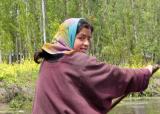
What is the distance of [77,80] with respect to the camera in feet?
11.4

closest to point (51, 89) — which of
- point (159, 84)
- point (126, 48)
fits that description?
point (159, 84)

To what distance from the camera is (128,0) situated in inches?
1528

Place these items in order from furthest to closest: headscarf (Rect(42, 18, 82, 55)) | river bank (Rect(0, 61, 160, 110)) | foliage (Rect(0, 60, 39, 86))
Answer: foliage (Rect(0, 60, 39, 86)) < river bank (Rect(0, 61, 160, 110)) < headscarf (Rect(42, 18, 82, 55))

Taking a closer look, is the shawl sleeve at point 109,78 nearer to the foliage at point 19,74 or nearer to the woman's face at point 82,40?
the woman's face at point 82,40

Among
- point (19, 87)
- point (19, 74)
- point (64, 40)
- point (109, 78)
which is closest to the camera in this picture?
point (109, 78)

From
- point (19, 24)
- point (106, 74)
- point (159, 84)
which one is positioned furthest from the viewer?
point (19, 24)

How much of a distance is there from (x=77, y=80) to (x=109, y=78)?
0.20 meters

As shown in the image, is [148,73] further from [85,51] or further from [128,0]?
[128,0]

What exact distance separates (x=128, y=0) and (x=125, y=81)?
35700mm

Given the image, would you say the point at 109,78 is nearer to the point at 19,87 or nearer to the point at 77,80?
the point at 77,80

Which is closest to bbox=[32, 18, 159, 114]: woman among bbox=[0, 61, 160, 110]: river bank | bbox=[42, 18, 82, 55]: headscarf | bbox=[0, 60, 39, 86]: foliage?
bbox=[42, 18, 82, 55]: headscarf

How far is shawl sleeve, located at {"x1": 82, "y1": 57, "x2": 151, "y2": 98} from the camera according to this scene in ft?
11.3

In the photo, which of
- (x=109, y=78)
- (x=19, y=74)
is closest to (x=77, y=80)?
(x=109, y=78)

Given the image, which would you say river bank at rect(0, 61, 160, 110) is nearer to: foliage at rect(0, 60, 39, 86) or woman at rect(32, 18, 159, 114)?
foliage at rect(0, 60, 39, 86)
